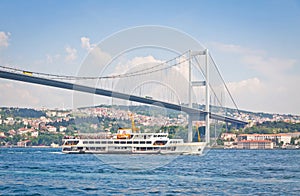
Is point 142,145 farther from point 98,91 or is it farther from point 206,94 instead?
point 206,94

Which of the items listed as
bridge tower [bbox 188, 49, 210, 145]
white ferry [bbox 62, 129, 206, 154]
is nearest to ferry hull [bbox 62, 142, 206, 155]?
white ferry [bbox 62, 129, 206, 154]

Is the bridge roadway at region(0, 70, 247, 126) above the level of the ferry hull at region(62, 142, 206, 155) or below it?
above

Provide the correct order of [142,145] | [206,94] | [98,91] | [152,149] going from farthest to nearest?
[206,94]
[142,145]
[152,149]
[98,91]

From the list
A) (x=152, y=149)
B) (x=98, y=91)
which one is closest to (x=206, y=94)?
(x=152, y=149)

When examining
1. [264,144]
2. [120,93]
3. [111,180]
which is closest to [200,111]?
[120,93]

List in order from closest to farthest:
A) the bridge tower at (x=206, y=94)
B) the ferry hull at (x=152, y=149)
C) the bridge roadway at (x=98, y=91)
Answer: the bridge roadway at (x=98, y=91), the ferry hull at (x=152, y=149), the bridge tower at (x=206, y=94)

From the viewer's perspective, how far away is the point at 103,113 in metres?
62.6

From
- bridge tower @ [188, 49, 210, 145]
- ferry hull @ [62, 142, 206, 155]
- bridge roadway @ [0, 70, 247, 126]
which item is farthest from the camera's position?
bridge tower @ [188, 49, 210, 145]

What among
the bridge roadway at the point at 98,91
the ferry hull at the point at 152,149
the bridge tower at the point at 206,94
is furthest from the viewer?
the bridge tower at the point at 206,94

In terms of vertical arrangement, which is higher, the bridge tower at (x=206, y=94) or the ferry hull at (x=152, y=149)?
the bridge tower at (x=206, y=94)

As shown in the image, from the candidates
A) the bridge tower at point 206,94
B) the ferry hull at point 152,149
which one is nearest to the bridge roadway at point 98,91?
the bridge tower at point 206,94

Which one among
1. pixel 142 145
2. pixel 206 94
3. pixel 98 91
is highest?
pixel 206 94

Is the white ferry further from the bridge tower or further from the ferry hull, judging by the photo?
the bridge tower

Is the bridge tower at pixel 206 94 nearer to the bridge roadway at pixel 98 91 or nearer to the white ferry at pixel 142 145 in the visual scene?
the bridge roadway at pixel 98 91
